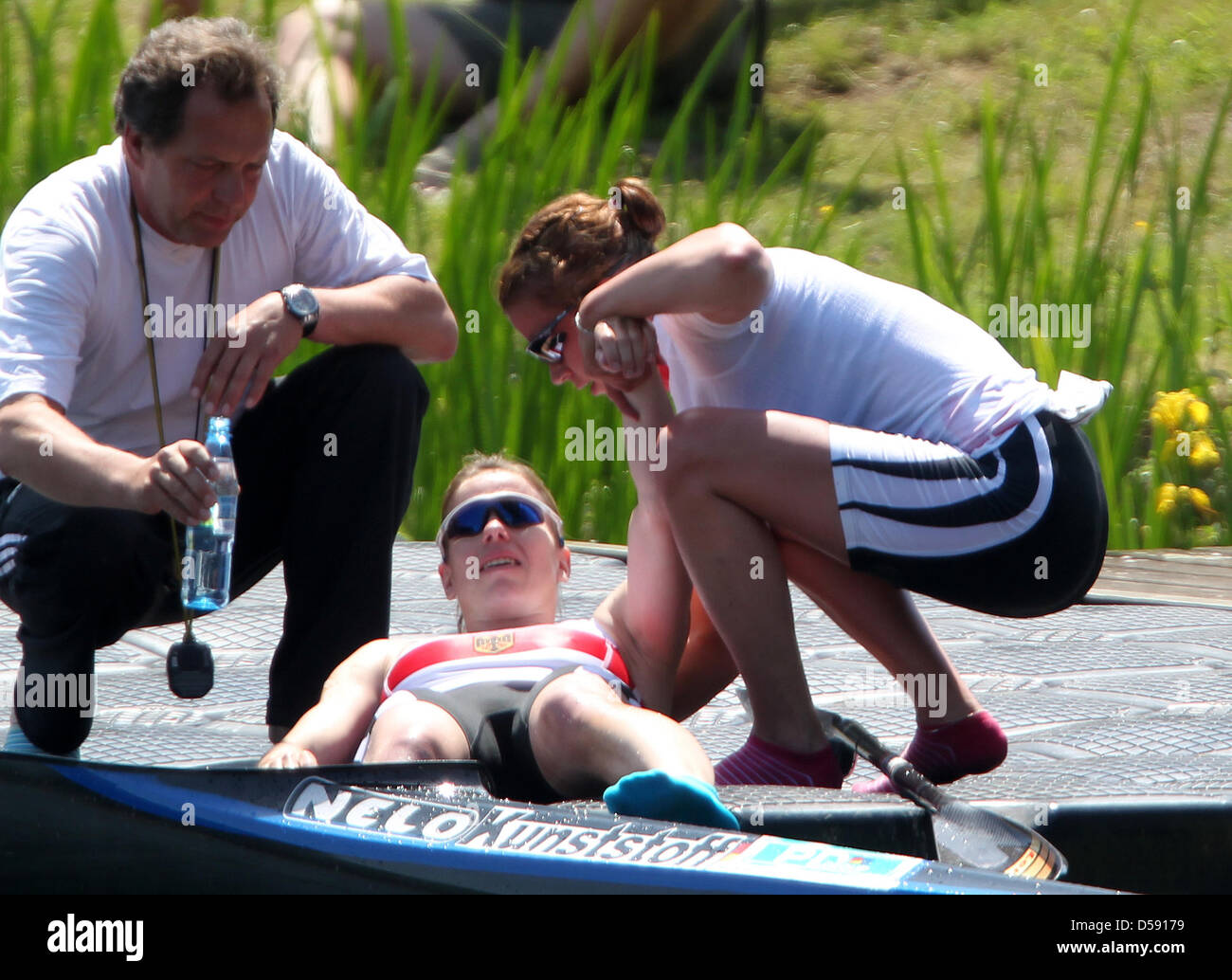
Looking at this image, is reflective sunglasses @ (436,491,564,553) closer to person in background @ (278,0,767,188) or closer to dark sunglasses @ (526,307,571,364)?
dark sunglasses @ (526,307,571,364)

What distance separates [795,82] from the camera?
9031mm

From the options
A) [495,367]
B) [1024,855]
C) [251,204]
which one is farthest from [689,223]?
[1024,855]

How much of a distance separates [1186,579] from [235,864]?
3032 millimetres

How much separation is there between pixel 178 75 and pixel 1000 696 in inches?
70.3

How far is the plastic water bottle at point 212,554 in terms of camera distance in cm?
248

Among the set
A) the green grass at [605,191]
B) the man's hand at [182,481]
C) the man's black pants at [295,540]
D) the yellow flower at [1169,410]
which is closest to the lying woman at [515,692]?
the man's black pants at [295,540]

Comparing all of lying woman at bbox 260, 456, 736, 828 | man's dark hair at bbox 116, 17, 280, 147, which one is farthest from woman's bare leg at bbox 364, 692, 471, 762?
man's dark hair at bbox 116, 17, 280, 147

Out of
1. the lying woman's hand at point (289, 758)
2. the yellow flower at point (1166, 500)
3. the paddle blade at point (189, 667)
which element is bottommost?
the lying woman's hand at point (289, 758)

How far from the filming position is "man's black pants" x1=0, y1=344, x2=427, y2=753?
8.21ft

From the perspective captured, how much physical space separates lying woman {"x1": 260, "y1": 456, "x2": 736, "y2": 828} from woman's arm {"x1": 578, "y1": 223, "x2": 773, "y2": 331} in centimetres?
50

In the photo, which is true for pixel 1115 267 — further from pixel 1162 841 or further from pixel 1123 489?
pixel 1162 841

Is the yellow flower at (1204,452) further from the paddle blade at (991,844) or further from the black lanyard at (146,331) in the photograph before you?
the black lanyard at (146,331)

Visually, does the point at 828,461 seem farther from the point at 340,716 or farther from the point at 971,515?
the point at 340,716

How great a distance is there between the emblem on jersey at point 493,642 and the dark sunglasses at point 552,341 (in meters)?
0.42
